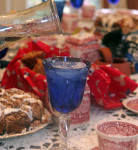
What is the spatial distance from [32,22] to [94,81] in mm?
308

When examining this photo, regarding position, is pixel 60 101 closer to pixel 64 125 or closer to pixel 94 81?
pixel 64 125

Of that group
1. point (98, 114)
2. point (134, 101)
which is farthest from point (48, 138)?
point (134, 101)

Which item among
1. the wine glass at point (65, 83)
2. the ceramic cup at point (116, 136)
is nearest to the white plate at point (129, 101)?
the ceramic cup at point (116, 136)

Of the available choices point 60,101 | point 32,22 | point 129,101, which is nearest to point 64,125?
point 60,101

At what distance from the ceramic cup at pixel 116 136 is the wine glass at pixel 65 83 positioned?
8cm

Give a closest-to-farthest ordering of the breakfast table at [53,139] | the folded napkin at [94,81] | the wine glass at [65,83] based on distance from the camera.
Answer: the wine glass at [65,83] → the breakfast table at [53,139] → the folded napkin at [94,81]

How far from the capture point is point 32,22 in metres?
0.71

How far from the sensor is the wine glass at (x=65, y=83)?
2.00 feet

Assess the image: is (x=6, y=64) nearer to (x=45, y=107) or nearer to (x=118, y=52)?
(x=45, y=107)

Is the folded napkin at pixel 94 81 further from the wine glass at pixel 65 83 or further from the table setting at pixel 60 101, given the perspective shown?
the wine glass at pixel 65 83

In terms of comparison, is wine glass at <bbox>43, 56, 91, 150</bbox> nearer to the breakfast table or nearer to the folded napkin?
the breakfast table

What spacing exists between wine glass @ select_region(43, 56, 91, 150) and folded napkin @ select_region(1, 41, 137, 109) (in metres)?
0.21

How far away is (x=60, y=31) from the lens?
0.71 metres

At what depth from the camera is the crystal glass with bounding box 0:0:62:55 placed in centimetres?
70
